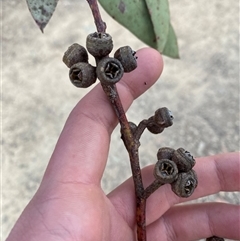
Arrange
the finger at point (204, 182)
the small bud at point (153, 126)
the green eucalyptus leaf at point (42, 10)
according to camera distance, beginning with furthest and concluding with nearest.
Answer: the finger at point (204, 182) → the small bud at point (153, 126) → the green eucalyptus leaf at point (42, 10)

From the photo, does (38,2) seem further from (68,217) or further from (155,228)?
(155,228)

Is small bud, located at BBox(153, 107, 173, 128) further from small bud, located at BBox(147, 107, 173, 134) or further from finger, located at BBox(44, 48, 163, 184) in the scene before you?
finger, located at BBox(44, 48, 163, 184)

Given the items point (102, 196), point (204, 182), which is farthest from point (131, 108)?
point (102, 196)

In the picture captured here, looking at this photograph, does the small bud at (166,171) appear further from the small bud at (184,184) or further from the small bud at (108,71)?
the small bud at (108,71)

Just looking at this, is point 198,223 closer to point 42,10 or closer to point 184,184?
point 184,184

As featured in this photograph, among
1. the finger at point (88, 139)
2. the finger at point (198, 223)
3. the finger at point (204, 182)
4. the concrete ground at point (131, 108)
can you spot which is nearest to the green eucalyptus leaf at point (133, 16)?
the finger at point (88, 139)

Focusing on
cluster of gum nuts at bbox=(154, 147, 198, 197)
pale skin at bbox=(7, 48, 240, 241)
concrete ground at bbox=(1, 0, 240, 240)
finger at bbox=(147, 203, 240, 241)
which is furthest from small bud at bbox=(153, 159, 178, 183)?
concrete ground at bbox=(1, 0, 240, 240)
